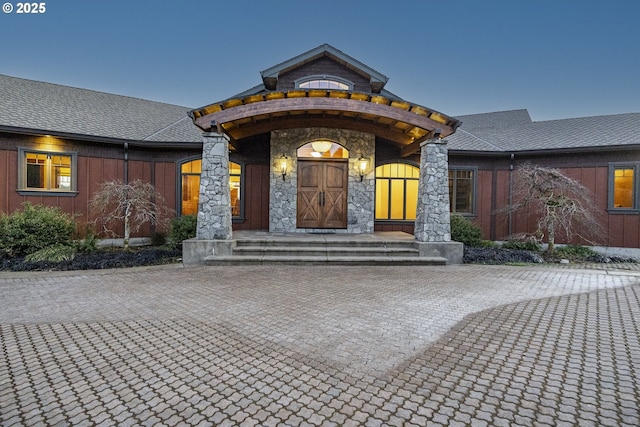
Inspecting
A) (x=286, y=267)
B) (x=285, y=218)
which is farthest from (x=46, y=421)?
(x=285, y=218)

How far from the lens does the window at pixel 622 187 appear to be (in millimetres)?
9938

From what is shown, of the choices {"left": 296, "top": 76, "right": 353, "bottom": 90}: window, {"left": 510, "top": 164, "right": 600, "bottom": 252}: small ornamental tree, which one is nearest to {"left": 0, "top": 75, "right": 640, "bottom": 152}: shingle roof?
{"left": 510, "top": 164, "right": 600, "bottom": 252}: small ornamental tree

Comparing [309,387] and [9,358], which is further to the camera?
[9,358]

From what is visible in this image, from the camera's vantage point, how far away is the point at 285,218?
34.3 ft

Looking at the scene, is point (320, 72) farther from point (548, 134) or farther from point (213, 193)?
point (548, 134)

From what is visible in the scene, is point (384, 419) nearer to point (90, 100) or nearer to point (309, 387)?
point (309, 387)

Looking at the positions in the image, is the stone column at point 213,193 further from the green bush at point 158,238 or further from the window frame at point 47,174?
the window frame at point 47,174

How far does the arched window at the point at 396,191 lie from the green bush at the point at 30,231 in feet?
31.0

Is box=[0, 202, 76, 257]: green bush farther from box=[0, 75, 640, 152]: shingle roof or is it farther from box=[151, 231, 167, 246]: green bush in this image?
box=[0, 75, 640, 152]: shingle roof

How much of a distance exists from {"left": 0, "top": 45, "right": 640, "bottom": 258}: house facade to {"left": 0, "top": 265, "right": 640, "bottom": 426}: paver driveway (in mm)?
3572

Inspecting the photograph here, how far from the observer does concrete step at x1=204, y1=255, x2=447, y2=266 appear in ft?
24.8

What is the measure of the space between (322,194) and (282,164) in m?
A: 1.64

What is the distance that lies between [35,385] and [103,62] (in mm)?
30219

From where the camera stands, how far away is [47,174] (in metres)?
9.59
